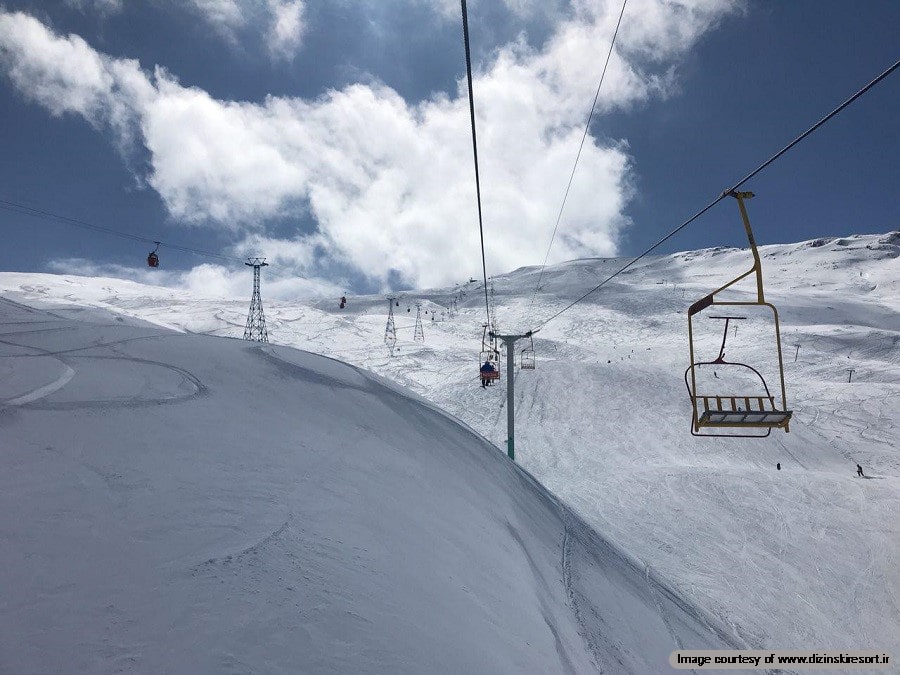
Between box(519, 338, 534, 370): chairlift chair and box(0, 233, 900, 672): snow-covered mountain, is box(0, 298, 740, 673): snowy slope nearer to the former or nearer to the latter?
box(0, 233, 900, 672): snow-covered mountain

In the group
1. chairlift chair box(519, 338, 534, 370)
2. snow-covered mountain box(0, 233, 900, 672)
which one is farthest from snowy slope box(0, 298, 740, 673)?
chairlift chair box(519, 338, 534, 370)

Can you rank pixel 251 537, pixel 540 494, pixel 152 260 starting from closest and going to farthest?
pixel 251 537, pixel 540 494, pixel 152 260

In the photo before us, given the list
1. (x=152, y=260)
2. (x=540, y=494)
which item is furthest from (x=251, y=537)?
(x=152, y=260)

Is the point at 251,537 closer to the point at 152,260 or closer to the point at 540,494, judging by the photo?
the point at 540,494

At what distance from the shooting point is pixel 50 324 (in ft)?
22.9

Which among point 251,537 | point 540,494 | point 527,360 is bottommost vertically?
point 540,494

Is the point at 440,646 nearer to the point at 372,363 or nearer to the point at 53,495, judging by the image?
the point at 53,495

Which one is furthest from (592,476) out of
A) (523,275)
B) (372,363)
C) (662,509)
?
(523,275)

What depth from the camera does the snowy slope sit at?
233 cm

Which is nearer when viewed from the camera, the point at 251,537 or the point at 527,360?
the point at 251,537

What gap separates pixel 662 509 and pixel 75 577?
17.9 metres

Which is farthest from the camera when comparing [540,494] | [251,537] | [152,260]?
[152,260]

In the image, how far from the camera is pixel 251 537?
3092mm

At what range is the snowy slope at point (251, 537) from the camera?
2326 millimetres
